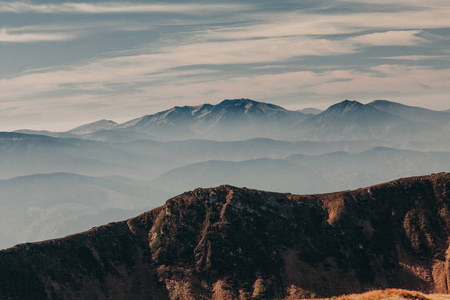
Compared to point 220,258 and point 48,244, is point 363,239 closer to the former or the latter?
point 220,258

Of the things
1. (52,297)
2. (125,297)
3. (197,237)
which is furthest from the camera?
(197,237)

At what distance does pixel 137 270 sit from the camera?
184875 mm


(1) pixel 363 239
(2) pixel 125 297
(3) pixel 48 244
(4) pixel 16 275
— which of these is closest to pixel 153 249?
(2) pixel 125 297

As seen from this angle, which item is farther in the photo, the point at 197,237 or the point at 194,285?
the point at 197,237

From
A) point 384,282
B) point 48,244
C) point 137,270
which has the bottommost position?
point 384,282

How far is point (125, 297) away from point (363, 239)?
103 m

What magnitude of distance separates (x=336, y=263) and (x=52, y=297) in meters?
112

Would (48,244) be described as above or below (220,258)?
above

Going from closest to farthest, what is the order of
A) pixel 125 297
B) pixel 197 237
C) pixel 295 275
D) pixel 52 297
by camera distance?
1. pixel 52 297
2. pixel 125 297
3. pixel 295 275
4. pixel 197 237

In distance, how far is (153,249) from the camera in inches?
7598

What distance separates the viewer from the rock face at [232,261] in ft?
564

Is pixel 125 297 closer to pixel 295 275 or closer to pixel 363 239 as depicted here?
pixel 295 275

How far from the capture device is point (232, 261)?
185875 mm

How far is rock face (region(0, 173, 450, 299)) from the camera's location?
564 feet
